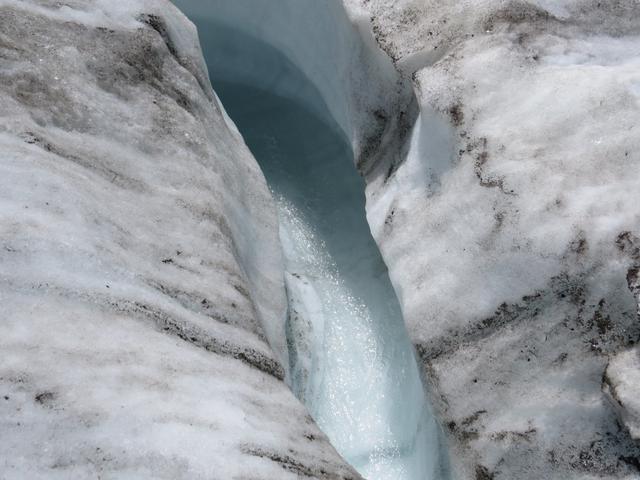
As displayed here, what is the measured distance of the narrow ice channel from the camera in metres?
2.03

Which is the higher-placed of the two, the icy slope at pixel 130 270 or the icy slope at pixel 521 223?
the icy slope at pixel 521 223

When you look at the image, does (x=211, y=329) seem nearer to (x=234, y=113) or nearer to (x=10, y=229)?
(x=10, y=229)

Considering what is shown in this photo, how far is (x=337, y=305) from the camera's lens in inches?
90.8

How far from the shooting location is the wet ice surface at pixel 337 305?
2.03 meters

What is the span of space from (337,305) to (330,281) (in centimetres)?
10

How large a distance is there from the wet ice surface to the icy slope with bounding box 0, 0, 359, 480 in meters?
0.39

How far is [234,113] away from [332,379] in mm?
1141

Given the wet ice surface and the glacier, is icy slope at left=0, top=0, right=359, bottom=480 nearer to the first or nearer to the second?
the glacier

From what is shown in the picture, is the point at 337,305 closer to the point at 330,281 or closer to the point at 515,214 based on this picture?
the point at 330,281

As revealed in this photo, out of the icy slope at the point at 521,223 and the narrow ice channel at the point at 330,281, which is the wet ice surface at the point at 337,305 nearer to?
the narrow ice channel at the point at 330,281

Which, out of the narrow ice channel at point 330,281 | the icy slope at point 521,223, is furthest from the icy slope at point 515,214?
the narrow ice channel at point 330,281

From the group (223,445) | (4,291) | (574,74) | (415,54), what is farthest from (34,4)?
(574,74)

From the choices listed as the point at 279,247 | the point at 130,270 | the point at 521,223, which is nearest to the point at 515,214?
the point at 521,223

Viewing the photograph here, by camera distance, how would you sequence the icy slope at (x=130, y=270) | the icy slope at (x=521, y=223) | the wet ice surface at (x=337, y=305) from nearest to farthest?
the icy slope at (x=130, y=270) < the icy slope at (x=521, y=223) < the wet ice surface at (x=337, y=305)
